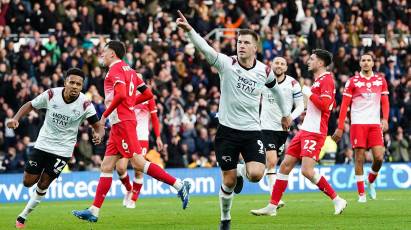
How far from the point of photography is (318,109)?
17.7m

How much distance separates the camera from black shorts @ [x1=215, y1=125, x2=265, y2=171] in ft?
46.9

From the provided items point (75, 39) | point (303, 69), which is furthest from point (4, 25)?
point (303, 69)

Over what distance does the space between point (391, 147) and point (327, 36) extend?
17.3ft

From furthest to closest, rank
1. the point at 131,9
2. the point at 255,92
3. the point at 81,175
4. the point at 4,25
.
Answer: the point at 131,9 → the point at 4,25 → the point at 81,175 → the point at 255,92

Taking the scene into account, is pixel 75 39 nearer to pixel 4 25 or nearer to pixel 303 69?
pixel 4 25

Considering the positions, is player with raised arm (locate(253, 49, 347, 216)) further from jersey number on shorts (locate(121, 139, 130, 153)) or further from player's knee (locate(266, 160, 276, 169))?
jersey number on shorts (locate(121, 139, 130, 153))

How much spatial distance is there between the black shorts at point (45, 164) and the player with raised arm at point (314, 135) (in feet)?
12.3

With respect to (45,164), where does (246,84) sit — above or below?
above

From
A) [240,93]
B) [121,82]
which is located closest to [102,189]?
[121,82]

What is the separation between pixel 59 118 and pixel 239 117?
333 cm

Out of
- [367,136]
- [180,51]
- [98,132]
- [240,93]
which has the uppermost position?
[240,93]

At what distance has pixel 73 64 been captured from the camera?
30.0m

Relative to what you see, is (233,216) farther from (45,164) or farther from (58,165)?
(45,164)

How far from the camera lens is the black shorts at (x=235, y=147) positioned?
14.3 metres
